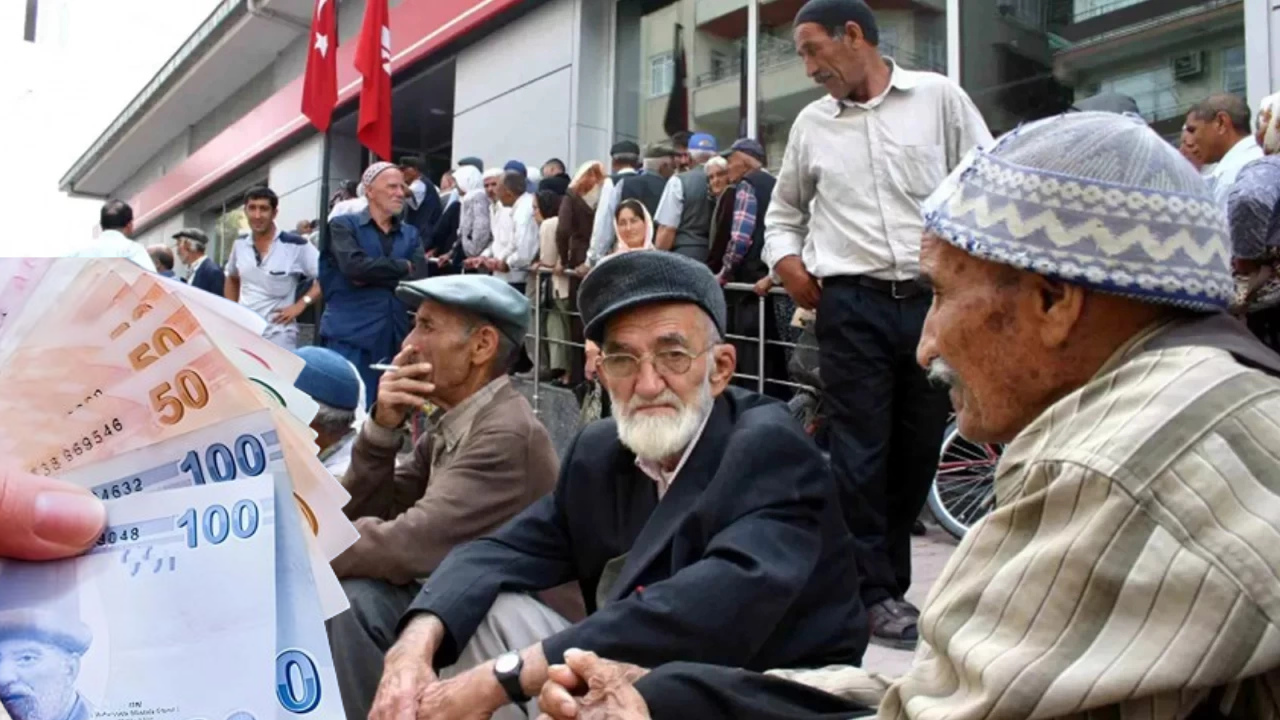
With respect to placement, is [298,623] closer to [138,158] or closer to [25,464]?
[25,464]

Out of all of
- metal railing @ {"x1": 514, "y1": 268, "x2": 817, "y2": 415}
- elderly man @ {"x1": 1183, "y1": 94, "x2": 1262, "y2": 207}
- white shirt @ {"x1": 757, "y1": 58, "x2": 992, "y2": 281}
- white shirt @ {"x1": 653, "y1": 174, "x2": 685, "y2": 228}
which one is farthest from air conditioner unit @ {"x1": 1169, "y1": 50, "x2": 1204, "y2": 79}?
white shirt @ {"x1": 757, "y1": 58, "x2": 992, "y2": 281}

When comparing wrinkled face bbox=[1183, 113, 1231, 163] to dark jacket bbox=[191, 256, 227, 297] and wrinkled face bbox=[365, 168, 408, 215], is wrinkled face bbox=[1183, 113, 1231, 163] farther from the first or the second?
dark jacket bbox=[191, 256, 227, 297]

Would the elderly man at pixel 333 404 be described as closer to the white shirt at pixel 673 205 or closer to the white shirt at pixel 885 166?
the white shirt at pixel 885 166

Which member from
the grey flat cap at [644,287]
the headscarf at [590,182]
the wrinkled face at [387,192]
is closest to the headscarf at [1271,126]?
the grey flat cap at [644,287]

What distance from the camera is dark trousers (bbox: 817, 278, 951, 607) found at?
303 centimetres

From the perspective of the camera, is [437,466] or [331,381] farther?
[331,381]

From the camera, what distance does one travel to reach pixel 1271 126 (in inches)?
133

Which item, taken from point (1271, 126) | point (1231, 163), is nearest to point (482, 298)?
point (1271, 126)

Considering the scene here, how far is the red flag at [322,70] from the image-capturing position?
8.24m

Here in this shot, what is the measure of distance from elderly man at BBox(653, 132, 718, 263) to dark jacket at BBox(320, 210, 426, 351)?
1616 millimetres

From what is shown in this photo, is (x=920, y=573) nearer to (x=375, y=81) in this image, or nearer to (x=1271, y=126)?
(x=1271, y=126)

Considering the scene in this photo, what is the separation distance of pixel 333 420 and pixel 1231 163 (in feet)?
11.2

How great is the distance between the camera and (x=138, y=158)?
34.9 meters

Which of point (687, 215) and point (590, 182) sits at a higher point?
point (590, 182)
